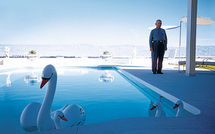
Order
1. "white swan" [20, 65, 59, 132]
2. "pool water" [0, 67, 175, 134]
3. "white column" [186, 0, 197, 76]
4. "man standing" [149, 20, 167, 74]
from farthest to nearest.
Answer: "man standing" [149, 20, 167, 74]
"white column" [186, 0, 197, 76]
"pool water" [0, 67, 175, 134]
"white swan" [20, 65, 59, 132]

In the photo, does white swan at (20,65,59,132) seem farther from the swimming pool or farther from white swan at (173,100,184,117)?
white swan at (173,100,184,117)

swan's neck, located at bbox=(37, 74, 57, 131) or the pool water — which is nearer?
swan's neck, located at bbox=(37, 74, 57, 131)

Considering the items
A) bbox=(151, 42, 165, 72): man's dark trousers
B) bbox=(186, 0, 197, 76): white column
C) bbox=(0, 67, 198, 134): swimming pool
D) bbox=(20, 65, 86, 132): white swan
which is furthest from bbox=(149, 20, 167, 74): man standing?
bbox=(20, 65, 86, 132): white swan

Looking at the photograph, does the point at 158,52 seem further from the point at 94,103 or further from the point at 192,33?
the point at 94,103

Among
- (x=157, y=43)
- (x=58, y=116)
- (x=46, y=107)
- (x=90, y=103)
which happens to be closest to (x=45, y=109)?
(x=46, y=107)

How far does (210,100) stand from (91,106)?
72.6 inches

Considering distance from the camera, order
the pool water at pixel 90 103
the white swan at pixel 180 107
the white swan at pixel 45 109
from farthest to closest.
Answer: the pool water at pixel 90 103 → the white swan at pixel 180 107 → the white swan at pixel 45 109

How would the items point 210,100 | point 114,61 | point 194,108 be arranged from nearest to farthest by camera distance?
1. point 194,108
2. point 210,100
3. point 114,61

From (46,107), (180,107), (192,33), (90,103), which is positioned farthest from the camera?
(192,33)

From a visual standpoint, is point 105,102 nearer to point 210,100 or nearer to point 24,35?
point 210,100

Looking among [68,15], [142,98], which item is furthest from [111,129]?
[68,15]

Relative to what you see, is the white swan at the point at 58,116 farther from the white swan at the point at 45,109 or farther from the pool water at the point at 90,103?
the pool water at the point at 90,103

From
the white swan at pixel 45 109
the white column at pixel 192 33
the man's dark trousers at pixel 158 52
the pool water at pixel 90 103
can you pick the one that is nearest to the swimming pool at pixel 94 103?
the pool water at pixel 90 103

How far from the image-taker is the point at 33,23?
1174 inches
